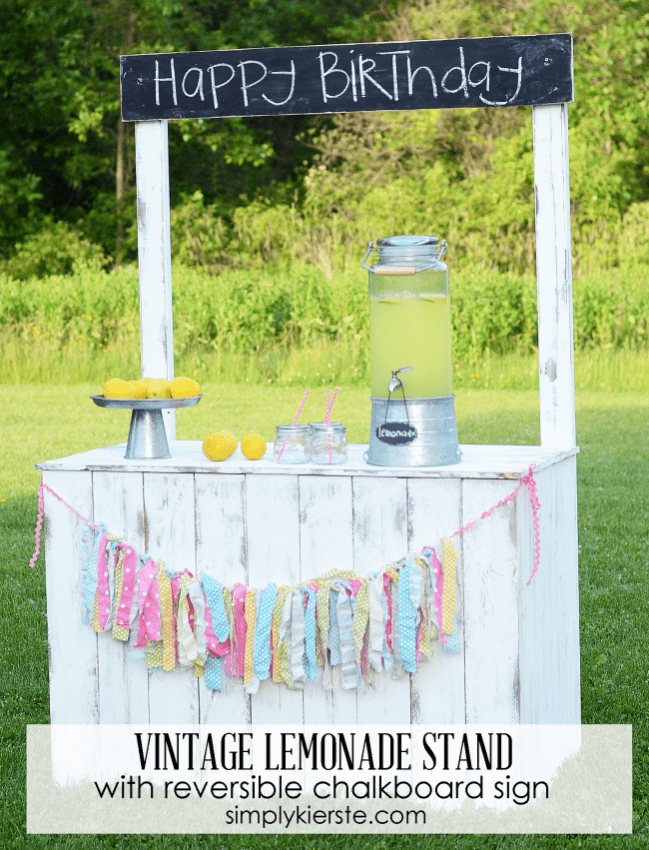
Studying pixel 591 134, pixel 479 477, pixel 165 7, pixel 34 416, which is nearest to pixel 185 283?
pixel 34 416

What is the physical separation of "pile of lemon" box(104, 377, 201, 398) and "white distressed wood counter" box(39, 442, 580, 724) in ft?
0.59

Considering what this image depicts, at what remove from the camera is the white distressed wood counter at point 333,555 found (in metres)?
2.73

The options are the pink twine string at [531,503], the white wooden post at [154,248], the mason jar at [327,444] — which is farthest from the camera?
the white wooden post at [154,248]

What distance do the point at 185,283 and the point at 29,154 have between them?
884cm

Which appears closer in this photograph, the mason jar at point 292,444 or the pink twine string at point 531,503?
the pink twine string at point 531,503

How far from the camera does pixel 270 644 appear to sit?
2877mm

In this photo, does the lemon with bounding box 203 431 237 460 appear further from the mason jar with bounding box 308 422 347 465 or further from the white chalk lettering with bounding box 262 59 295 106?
the white chalk lettering with bounding box 262 59 295 106

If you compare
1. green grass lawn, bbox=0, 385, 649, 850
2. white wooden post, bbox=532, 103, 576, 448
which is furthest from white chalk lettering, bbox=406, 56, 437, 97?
green grass lawn, bbox=0, 385, 649, 850

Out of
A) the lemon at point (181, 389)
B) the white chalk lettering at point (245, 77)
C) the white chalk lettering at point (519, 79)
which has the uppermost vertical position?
the white chalk lettering at point (245, 77)

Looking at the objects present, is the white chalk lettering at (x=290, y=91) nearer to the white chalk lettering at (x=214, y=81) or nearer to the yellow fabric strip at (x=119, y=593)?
the white chalk lettering at (x=214, y=81)

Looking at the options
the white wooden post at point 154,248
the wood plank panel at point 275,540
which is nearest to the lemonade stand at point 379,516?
the wood plank panel at point 275,540

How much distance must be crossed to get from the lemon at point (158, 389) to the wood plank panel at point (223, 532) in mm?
314

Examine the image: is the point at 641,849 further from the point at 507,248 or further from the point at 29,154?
the point at 29,154

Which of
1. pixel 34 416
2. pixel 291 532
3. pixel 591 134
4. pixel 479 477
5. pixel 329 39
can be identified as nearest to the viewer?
pixel 479 477
